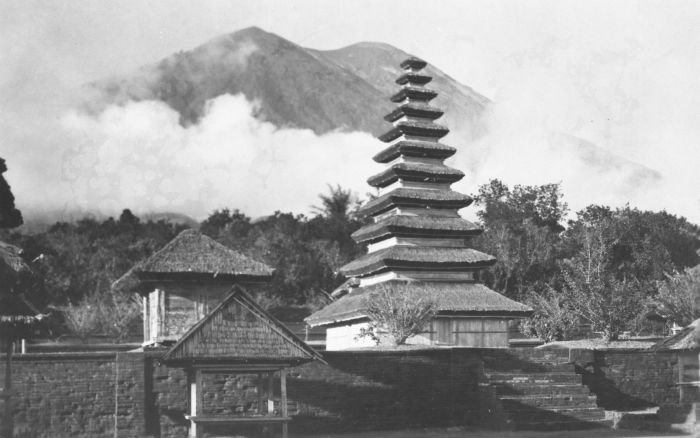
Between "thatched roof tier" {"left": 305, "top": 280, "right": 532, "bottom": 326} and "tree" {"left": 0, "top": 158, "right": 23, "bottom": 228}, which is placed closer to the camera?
"tree" {"left": 0, "top": 158, "right": 23, "bottom": 228}

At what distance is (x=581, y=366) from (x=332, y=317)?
1116cm

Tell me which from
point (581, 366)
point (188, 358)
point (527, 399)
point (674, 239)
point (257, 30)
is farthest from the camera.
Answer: point (257, 30)

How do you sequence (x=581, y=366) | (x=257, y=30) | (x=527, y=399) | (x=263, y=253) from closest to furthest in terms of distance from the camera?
1. (x=527, y=399)
2. (x=581, y=366)
3. (x=263, y=253)
4. (x=257, y=30)

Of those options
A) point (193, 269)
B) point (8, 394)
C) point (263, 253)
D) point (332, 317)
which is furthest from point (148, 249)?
point (8, 394)

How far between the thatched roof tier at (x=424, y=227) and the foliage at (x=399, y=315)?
217 inches

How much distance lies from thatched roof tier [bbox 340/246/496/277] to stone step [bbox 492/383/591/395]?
10.5 meters

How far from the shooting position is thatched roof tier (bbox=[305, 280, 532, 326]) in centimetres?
3522

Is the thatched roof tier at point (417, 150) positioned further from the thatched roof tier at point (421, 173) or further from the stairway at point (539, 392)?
the stairway at point (539, 392)

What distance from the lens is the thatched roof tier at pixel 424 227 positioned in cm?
3809

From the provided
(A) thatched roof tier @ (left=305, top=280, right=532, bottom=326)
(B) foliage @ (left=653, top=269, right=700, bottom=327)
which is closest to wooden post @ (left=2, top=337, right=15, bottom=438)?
(A) thatched roof tier @ (left=305, top=280, right=532, bottom=326)

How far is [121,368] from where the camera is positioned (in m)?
23.5

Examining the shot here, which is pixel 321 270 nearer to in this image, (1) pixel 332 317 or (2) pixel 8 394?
(1) pixel 332 317

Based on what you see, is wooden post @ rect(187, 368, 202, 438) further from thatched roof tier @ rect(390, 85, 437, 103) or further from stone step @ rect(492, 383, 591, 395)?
thatched roof tier @ rect(390, 85, 437, 103)

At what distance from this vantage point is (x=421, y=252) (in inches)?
1484
